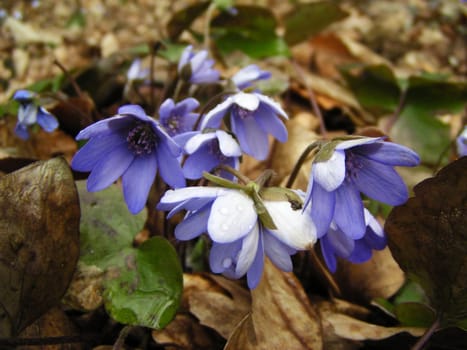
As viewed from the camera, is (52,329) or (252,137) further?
(252,137)

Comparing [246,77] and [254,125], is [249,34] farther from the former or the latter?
[254,125]

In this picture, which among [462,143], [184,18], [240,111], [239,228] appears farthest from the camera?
[184,18]

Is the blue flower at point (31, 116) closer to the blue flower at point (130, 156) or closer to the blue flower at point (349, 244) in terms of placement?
the blue flower at point (130, 156)

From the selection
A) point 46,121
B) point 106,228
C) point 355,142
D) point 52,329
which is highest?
point 355,142

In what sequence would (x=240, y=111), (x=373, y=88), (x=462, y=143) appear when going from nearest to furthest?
(x=240, y=111) < (x=462, y=143) < (x=373, y=88)

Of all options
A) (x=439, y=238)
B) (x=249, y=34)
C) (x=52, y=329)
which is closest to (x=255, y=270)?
(x=439, y=238)

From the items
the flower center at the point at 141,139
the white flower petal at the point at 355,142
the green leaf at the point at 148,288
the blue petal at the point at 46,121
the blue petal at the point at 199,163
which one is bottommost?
the green leaf at the point at 148,288

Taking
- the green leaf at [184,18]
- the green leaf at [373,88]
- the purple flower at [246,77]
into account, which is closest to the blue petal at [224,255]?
the purple flower at [246,77]
